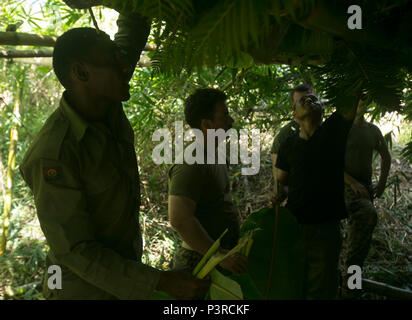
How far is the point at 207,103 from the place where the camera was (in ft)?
5.07

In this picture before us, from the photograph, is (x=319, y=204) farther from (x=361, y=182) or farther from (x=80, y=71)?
(x=80, y=71)

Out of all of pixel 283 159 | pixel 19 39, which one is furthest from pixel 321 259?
pixel 19 39

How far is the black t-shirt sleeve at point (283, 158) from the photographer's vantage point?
1.93 m

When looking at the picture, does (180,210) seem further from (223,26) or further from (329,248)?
(223,26)

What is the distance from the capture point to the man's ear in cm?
82

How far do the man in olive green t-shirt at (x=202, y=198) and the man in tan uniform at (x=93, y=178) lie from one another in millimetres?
395

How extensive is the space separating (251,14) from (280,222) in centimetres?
67

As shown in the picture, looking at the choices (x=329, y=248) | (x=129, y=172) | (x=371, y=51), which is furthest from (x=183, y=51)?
(x=329, y=248)

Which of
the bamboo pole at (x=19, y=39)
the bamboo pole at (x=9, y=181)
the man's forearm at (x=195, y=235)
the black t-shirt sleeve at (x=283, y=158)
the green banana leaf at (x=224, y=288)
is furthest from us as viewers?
the bamboo pole at (x=9, y=181)

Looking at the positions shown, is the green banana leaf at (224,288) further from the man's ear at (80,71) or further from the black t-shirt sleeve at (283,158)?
the black t-shirt sleeve at (283,158)

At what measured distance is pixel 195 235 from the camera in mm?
1354

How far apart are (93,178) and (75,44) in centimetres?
33

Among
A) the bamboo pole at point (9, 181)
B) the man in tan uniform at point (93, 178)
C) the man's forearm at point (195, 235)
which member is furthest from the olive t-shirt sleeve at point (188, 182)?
the bamboo pole at point (9, 181)

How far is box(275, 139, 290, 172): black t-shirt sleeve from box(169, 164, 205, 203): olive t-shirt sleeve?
673 millimetres
